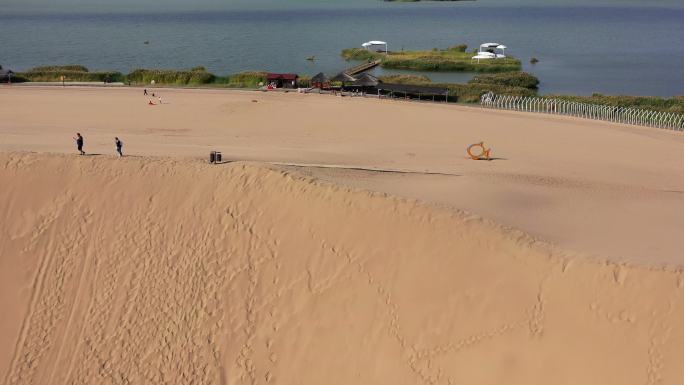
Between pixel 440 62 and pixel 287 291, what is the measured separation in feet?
171

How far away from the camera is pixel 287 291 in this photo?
13.7 metres

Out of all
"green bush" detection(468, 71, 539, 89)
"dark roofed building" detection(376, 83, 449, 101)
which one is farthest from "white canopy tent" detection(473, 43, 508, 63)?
"dark roofed building" detection(376, 83, 449, 101)

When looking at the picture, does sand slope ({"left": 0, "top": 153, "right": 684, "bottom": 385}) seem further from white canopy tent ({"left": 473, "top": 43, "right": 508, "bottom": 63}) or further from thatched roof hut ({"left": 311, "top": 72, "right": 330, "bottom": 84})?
white canopy tent ({"left": 473, "top": 43, "right": 508, "bottom": 63})

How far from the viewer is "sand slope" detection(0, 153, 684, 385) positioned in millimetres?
11477

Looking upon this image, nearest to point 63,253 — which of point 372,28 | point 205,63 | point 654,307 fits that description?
point 654,307

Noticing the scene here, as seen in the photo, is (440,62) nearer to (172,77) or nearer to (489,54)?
(489,54)

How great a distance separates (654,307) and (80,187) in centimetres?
1436

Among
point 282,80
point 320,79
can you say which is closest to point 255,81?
point 282,80

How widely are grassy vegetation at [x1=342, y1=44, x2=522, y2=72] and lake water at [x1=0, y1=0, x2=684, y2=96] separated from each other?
2308 mm

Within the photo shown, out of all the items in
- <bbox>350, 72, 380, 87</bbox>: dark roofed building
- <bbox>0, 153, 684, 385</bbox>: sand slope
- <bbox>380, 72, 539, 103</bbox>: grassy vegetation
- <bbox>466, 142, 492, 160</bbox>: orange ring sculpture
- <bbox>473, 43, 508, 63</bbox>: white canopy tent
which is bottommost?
<bbox>0, 153, 684, 385</bbox>: sand slope

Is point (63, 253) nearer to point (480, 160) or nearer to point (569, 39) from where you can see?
point (480, 160)

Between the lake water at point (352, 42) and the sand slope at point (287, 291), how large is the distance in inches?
1516

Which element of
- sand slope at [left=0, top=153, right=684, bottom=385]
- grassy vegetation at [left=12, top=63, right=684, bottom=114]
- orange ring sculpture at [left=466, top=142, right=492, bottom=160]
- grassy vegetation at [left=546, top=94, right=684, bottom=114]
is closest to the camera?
sand slope at [left=0, top=153, right=684, bottom=385]

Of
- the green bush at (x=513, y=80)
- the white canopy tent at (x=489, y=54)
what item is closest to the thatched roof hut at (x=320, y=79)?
the green bush at (x=513, y=80)
